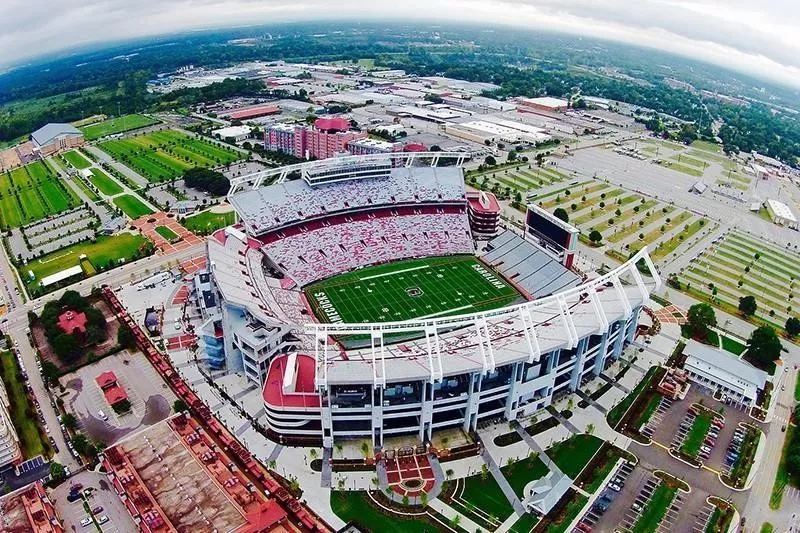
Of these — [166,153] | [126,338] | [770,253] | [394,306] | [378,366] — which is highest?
[378,366]

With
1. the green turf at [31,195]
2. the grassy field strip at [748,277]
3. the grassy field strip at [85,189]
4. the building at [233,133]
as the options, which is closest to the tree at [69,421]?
the green turf at [31,195]

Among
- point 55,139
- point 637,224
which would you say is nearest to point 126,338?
point 637,224

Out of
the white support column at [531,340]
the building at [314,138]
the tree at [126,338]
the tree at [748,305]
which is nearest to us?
the white support column at [531,340]

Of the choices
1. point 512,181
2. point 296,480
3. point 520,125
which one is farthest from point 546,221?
point 520,125

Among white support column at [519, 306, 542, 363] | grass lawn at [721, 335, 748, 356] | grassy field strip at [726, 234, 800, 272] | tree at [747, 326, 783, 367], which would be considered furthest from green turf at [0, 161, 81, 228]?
grassy field strip at [726, 234, 800, 272]

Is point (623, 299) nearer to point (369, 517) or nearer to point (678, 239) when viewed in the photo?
point (369, 517)

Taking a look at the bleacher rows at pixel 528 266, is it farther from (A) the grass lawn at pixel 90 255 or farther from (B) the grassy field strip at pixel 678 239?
(A) the grass lawn at pixel 90 255
